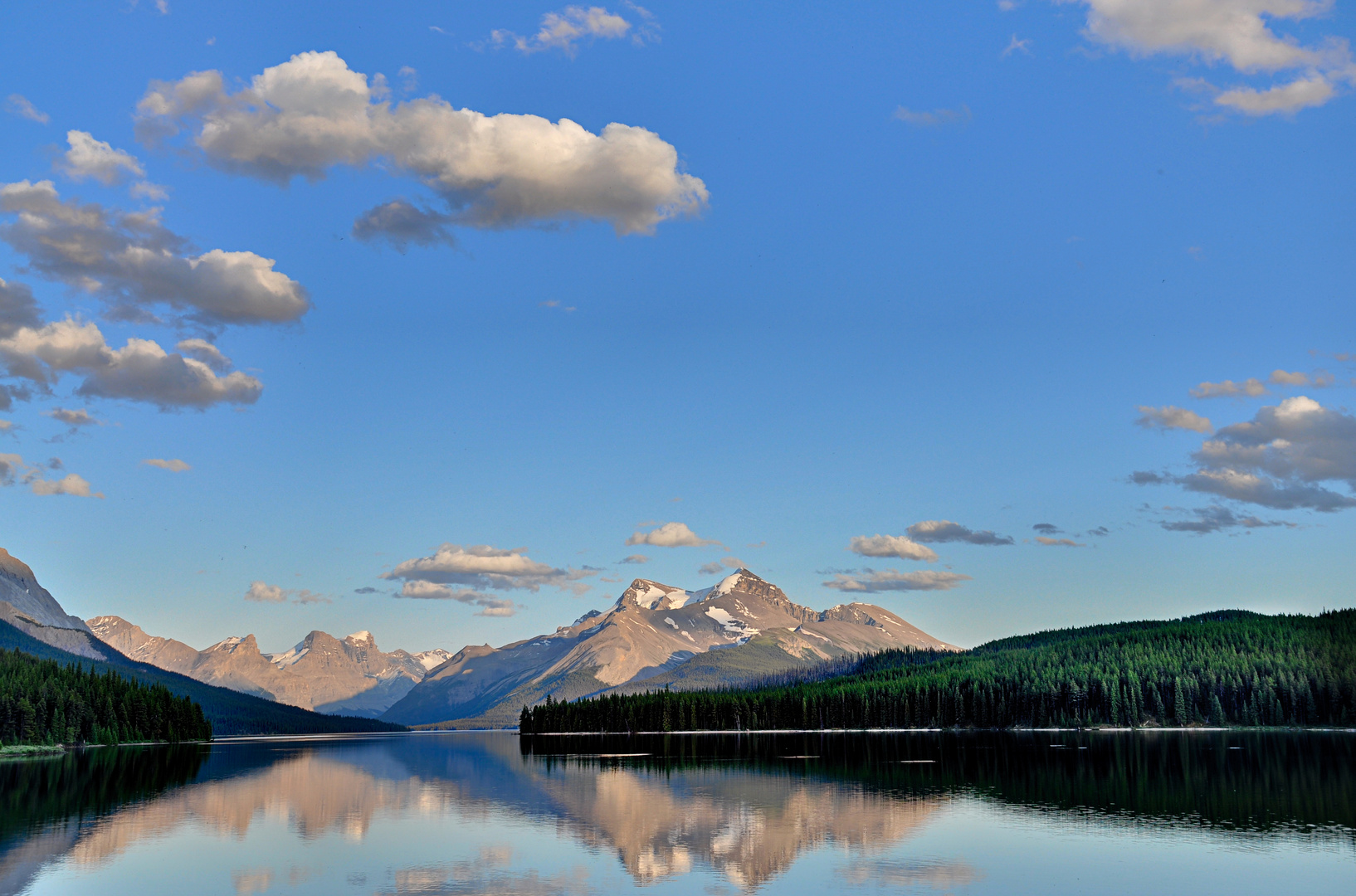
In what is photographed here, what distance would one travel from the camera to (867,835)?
65125 mm

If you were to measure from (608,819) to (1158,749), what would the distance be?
10618cm

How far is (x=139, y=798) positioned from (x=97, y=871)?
46573 mm

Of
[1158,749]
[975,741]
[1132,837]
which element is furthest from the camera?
[975,741]

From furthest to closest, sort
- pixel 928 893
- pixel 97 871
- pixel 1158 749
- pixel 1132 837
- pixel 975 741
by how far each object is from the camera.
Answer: pixel 975 741
pixel 1158 749
pixel 1132 837
pixel 97 871
pixel 928 893

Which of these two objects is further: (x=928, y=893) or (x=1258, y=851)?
(x=1258, y=851)

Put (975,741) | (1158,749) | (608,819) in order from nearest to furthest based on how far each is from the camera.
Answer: (608,819) → (1158,749) → (975,741)

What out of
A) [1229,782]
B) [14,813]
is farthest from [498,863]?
[1229,782]

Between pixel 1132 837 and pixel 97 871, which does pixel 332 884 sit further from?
pixel 1132 837

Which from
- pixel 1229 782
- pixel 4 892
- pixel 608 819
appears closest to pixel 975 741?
pixel 1229 782

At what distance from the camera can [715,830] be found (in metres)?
70.1

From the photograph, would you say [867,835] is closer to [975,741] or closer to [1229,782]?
[1229,782]

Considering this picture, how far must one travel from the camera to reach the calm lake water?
51.3 metres

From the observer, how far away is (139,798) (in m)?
96.4

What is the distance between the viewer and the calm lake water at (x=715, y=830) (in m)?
51.3
